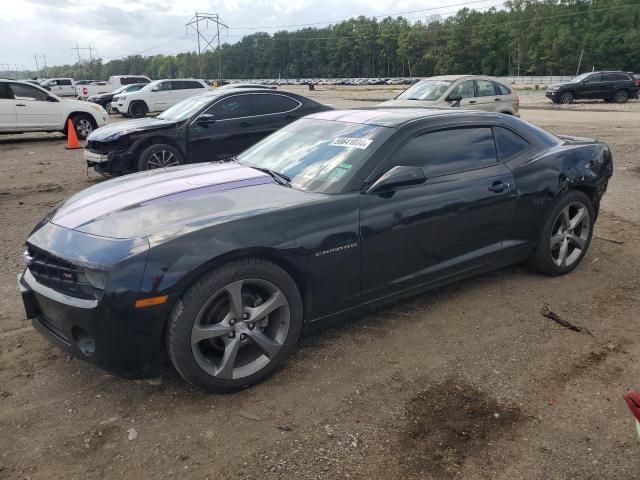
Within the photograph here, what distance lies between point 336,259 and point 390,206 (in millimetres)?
542

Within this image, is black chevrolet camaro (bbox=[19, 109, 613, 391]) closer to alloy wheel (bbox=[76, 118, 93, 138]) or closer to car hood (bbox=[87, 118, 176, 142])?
car hood (bbox=[87, 118, 176, 142])

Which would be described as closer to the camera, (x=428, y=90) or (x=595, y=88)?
(x=428, y=90)

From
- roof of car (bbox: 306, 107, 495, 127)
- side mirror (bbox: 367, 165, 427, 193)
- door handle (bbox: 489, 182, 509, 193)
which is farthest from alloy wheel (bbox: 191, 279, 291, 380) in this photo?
door handle (bbox: 489, 182, 509, 193)

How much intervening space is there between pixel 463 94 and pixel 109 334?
12.4 m

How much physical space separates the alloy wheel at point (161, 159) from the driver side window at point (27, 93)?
8.63 metres

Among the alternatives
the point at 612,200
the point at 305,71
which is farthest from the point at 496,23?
the point at 612,200

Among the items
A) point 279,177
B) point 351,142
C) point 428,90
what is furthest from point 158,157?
point 428,90

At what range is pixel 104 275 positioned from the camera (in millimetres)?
2662

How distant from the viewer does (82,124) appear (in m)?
15.3

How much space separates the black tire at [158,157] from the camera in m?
8.09

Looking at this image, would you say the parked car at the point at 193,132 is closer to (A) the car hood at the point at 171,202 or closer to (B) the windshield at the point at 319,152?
(B) the windshield at the point at 319,152

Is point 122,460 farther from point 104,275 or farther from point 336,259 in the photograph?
point 336,259

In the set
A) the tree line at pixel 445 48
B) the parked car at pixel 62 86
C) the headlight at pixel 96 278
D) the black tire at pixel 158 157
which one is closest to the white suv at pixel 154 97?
the black tire at pixel 158 157

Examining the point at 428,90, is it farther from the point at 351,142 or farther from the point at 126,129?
the point at 351,142
